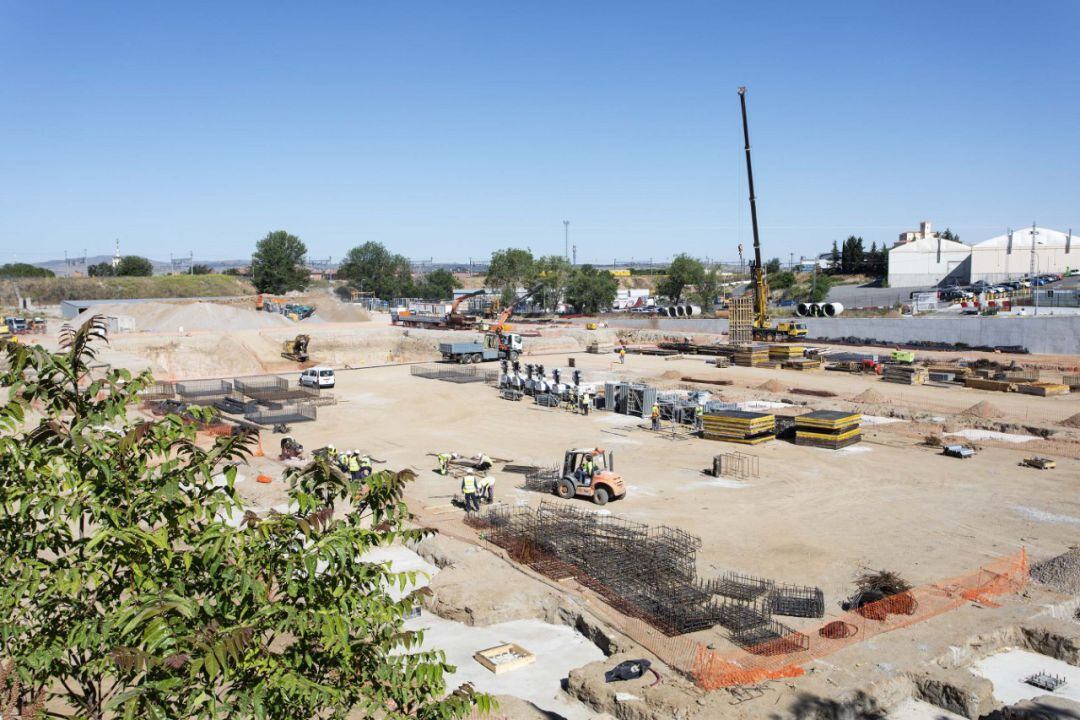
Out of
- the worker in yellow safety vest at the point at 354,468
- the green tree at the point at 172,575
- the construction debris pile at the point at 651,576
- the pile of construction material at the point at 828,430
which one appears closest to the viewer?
the green tree at the point at 172,575

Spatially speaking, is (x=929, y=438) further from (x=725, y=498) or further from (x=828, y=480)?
(x=725, y=498)

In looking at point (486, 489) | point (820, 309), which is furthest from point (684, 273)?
point (486, 489)

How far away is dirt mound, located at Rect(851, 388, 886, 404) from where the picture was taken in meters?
40.3

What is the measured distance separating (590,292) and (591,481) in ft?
293

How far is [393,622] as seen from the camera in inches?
217

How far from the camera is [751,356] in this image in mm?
55656

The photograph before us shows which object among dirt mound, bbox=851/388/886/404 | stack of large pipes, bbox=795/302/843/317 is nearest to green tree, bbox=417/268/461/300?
stack of large pipes, bbox=795/302/843/317

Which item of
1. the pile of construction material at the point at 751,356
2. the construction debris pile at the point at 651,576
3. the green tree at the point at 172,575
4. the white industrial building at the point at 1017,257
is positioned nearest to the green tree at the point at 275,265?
the pile of construction material at the point at 751,356

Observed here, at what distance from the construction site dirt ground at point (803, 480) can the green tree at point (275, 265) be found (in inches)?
3016

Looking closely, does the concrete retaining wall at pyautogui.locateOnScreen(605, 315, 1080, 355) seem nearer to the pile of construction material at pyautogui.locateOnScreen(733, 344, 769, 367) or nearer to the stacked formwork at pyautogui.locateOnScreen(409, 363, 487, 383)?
the pile of construction material at pyautogui.locateOnScreen(733, 344, 769, 367)

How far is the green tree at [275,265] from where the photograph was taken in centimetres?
12250

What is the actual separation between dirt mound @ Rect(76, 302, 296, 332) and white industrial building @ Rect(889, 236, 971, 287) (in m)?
87.1

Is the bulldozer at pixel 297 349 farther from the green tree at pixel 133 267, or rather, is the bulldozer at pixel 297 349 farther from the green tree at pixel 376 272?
the green tree at pixel 133 267

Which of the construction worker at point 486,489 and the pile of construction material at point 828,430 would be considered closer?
the construction worker at point 486,489
